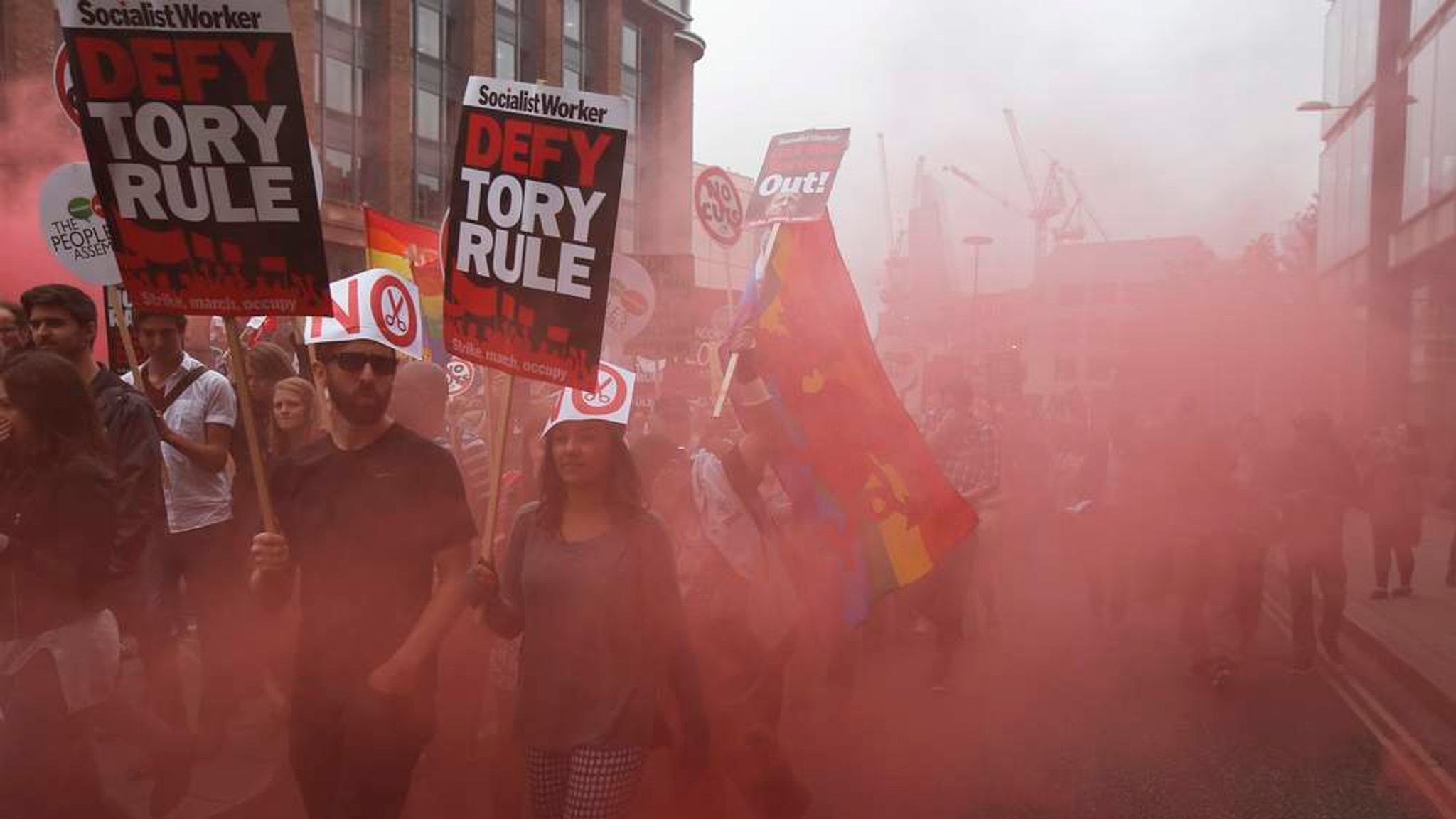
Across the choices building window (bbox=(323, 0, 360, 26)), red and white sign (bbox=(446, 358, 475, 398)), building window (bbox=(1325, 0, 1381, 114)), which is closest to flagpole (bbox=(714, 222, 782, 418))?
red and white sign (bbox=(446, 358, 475, 398))

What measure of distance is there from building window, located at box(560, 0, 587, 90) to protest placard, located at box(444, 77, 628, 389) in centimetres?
2427

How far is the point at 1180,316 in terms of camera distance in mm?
14156

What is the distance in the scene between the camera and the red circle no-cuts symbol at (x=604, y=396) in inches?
122

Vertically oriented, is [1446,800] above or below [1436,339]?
below

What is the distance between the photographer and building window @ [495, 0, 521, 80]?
80.6 ft

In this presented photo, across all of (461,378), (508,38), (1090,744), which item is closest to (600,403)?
(1090,744)

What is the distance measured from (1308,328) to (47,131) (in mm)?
13723

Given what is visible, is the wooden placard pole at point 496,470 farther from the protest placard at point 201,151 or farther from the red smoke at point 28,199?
the red smoke at point 28,199

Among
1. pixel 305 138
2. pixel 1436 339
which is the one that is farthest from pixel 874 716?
pixel 1436 339

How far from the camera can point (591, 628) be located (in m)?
2.88

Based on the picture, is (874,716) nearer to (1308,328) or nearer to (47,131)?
(47,131)

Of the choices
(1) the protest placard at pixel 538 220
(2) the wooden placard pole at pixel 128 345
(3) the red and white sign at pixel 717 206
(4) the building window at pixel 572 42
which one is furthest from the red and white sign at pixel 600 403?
(4) the building window at pixel 572 42

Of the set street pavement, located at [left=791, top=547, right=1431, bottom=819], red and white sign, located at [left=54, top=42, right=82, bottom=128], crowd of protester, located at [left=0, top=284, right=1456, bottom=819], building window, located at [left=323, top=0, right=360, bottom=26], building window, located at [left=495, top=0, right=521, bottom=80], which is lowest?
street pavement, located at [left=791, top=547, right=1431, bottom=819]

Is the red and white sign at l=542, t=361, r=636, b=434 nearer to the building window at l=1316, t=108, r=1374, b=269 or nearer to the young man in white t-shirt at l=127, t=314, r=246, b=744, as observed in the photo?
the young man in white t-shirt at l=127, t=314, r=246, b=744
